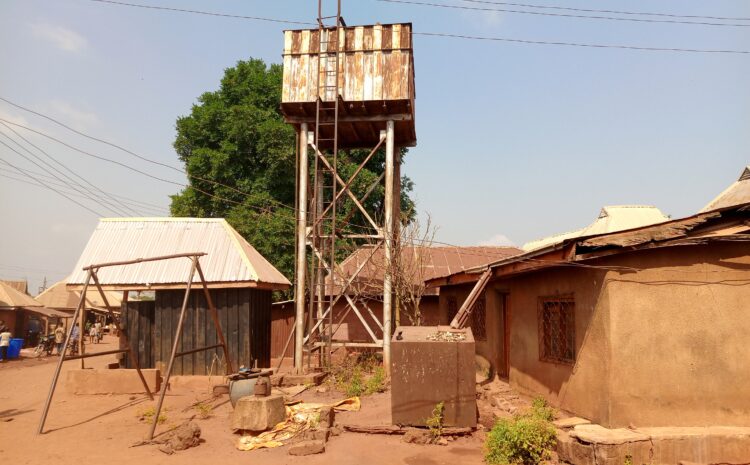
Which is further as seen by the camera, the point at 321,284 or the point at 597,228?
the point at 597,228

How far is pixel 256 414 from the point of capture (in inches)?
348

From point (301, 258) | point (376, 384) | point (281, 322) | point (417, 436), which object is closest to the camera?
point (417, 436)

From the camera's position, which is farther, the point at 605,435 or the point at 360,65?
the point at 360,65

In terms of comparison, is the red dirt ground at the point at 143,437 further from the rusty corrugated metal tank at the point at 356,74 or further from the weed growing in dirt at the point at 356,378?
the rusty corrugated metal tank at the point at 356,74

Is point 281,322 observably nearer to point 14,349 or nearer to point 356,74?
point 356,74

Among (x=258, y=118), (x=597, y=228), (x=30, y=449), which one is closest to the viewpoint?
(x=30, y=449)

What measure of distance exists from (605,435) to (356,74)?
35.5 feet

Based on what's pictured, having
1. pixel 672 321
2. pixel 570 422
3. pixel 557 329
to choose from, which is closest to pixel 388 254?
pixel 557 329

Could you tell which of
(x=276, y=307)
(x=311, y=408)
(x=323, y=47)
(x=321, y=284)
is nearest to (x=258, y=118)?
(x=276, y=307)

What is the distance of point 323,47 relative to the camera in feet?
47.7

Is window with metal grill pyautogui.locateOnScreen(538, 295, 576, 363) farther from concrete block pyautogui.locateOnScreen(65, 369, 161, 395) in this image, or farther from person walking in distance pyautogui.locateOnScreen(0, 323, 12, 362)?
person walking in distance pyautogui.locateOnScreen(0, 323, 12, 362)

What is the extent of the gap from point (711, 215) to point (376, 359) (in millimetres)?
11647

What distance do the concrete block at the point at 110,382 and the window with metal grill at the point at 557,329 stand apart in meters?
9.17

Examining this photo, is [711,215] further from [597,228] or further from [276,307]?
[276,307]
